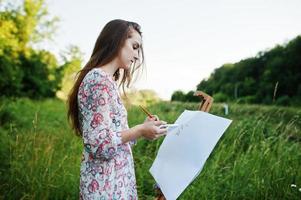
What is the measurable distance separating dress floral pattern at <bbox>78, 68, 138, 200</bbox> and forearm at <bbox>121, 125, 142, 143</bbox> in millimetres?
19

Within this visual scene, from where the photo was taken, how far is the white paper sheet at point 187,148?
5.20 ft

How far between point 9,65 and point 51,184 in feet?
21.3

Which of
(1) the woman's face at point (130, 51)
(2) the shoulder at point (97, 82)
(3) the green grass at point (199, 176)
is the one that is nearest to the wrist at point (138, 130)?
(2) the shoulder at point (97, 82)

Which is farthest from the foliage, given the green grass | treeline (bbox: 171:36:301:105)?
the green grass

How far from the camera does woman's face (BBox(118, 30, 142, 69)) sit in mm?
1688

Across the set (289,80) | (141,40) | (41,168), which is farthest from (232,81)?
(141,40)

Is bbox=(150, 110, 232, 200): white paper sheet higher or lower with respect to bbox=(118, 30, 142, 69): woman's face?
lower

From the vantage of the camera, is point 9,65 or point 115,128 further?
point 9,65

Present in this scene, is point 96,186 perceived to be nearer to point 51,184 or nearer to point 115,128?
point 115,128

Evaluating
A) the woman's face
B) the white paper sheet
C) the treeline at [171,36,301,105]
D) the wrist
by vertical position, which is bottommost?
the treeline at [171,36,301,105]

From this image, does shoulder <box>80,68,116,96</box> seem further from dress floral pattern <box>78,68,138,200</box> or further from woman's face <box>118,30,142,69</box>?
woman's face <box>118,30,142,69</box>

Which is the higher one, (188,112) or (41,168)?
(188,112)

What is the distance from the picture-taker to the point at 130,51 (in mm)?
1698

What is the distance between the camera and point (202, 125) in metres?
1.63
